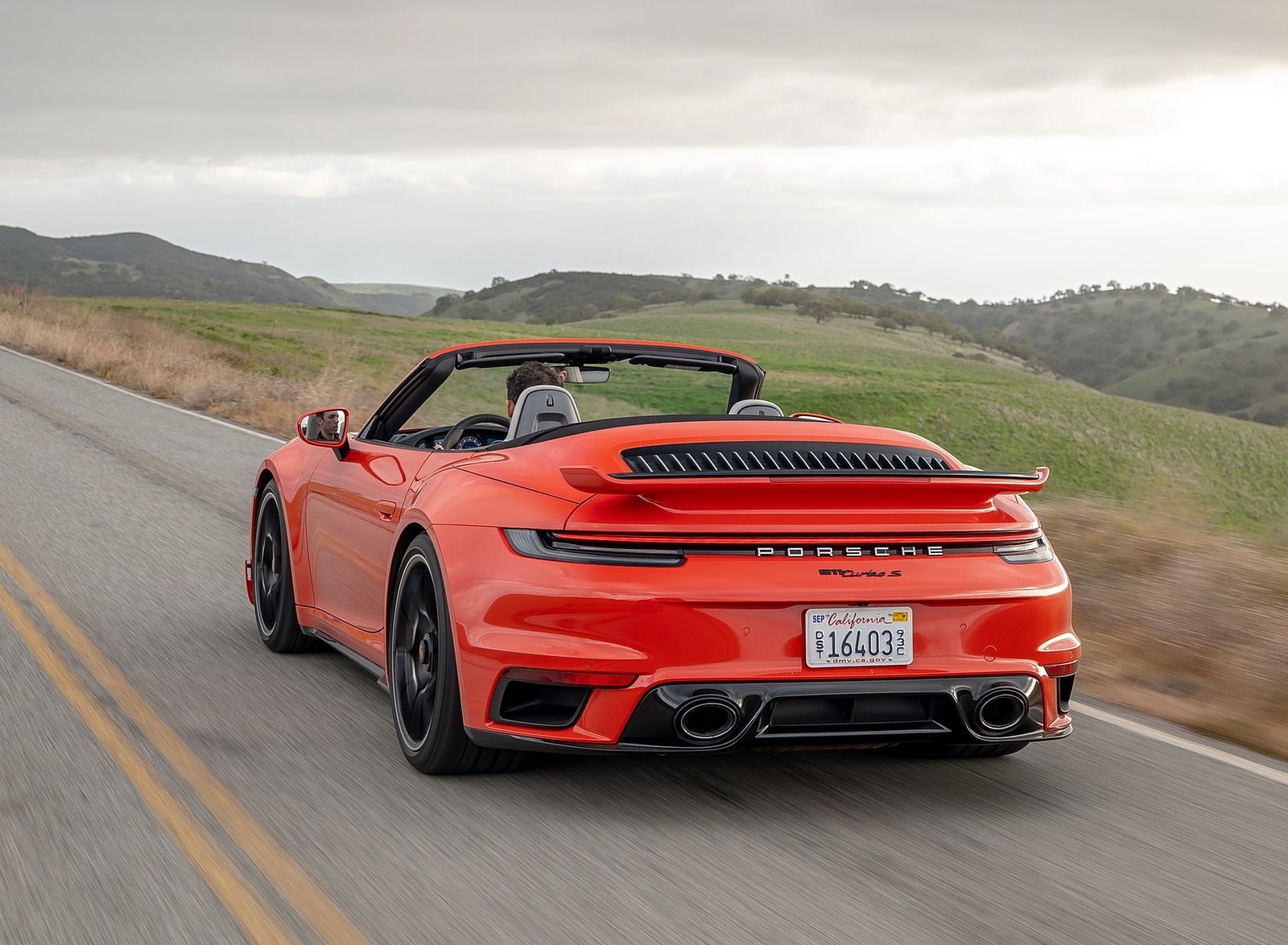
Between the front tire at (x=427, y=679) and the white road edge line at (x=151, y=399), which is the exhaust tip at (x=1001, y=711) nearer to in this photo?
the front tire at (x=427, y=679)

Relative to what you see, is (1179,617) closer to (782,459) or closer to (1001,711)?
(1001,711)

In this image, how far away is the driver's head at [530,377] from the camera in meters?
5.32

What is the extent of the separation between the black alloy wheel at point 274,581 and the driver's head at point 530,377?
4.74 ft

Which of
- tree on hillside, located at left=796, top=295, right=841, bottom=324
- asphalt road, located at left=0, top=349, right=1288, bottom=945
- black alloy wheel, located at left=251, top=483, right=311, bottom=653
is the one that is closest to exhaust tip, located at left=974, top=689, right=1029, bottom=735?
asphalt road, located at left=0, top=349, right=1288, bottom=945

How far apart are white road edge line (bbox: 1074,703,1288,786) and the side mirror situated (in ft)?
10.2

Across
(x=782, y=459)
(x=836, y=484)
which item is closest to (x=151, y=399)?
(x=782, y=459)

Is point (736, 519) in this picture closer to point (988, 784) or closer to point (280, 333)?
point (988, 784)

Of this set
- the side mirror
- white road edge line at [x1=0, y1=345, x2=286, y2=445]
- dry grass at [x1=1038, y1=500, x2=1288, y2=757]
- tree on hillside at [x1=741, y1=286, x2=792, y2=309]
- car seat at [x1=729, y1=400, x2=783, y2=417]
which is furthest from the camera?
tree on hillside at [x1=741, y1=286, x2=792, y2=309]

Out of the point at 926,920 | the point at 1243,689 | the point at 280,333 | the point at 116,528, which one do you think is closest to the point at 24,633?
the point at 116,528

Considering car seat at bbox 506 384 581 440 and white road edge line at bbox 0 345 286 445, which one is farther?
white road edge line at bbox 0 345 286 445

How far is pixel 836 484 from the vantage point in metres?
3.98

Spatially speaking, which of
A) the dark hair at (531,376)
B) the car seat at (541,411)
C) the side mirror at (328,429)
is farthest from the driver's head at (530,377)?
the side mirror at (328,429)

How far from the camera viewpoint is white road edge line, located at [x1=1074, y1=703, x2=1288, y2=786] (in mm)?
4801

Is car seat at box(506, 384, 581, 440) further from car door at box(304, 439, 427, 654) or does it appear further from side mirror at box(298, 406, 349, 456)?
side mirror at box(298, 406, 349, 456)
